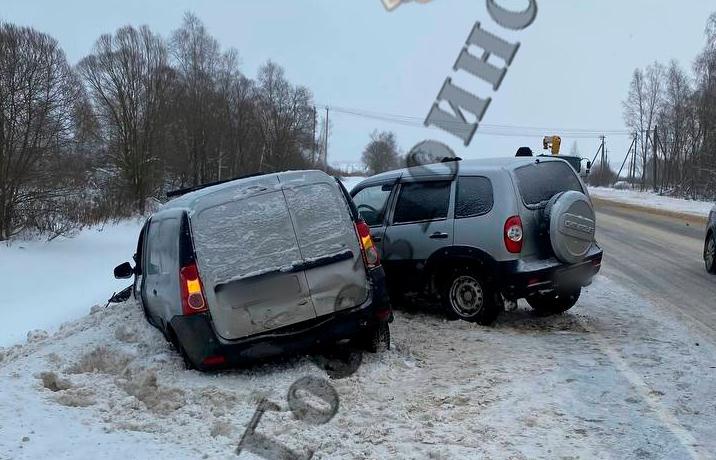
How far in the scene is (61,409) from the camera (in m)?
4.20

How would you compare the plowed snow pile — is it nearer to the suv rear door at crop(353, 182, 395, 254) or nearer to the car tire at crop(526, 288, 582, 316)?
the car tire at crop(526, 288, 582, 316)

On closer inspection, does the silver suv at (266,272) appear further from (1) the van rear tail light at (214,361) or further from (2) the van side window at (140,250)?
(2) the van side window at (140,250)

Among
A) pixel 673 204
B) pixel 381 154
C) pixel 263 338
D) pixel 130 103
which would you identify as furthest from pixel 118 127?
pixel 381 154

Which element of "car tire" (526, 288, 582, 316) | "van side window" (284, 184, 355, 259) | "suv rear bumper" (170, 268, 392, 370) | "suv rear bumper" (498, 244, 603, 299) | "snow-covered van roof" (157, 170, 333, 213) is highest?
"snow-covered van roof" (157, 170, 333, 213)

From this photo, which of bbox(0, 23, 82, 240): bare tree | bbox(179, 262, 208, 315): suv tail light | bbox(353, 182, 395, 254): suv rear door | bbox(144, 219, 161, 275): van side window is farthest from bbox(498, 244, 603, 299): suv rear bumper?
bbox(0, 23, 82, 240): bare tree

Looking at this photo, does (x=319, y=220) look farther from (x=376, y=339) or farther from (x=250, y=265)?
(x=376, y=339)

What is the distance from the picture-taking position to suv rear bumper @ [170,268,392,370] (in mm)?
4703

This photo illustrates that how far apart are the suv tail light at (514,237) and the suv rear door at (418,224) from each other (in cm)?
66

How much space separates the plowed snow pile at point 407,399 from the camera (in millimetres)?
3688

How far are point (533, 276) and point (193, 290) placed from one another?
3.34m

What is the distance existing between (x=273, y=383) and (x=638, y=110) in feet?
221

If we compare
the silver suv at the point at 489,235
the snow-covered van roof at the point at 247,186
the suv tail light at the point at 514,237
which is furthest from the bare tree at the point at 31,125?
the suv tail light at the point at 514,237

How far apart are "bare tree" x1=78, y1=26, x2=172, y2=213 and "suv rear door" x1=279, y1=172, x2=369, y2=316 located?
21.0 metres

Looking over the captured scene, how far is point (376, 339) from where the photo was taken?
5344mm
